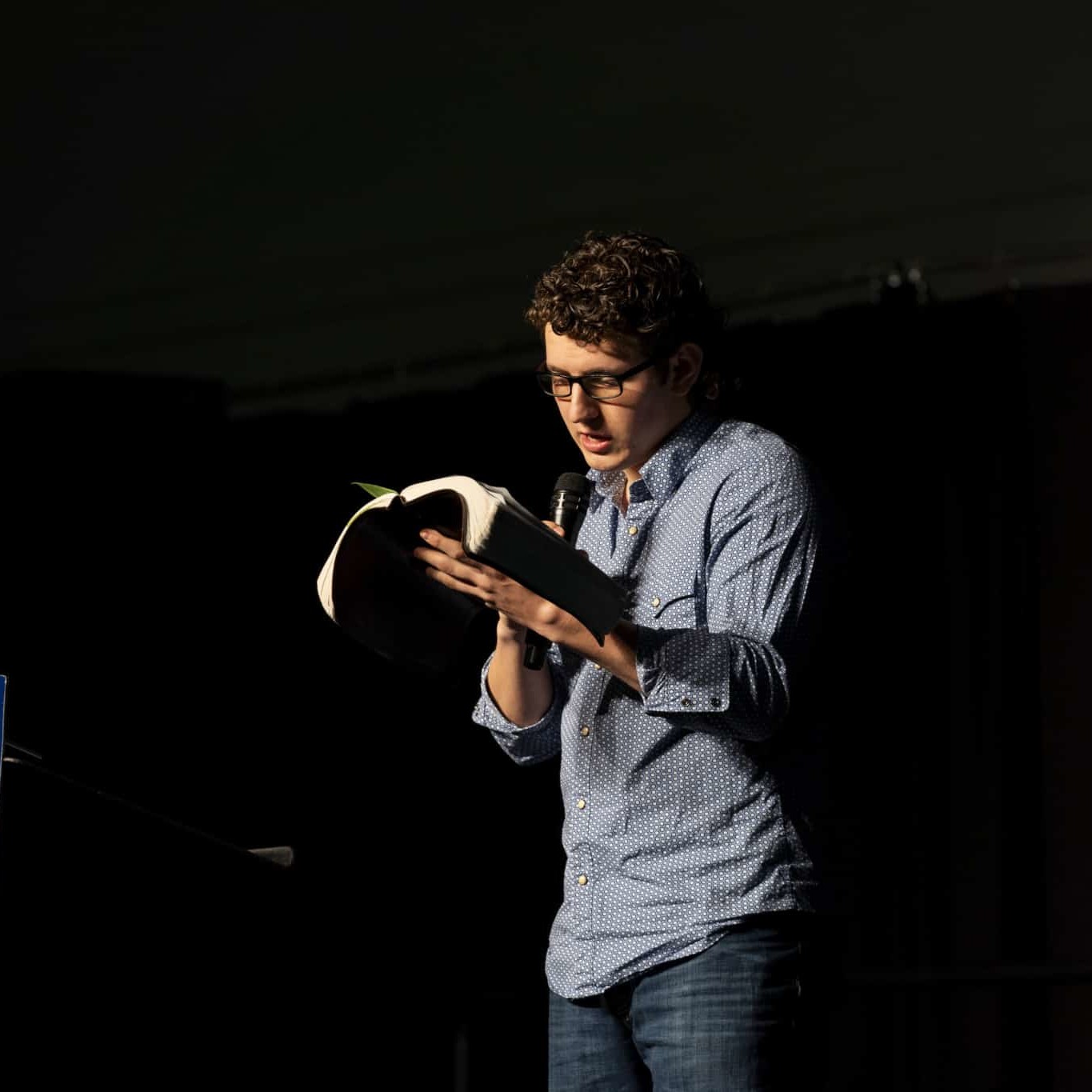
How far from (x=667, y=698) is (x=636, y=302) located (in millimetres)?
465

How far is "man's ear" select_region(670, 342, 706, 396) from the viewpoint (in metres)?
1.75

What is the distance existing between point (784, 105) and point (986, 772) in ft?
5.75

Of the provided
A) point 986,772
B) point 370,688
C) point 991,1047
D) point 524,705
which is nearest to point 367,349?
point 370,688

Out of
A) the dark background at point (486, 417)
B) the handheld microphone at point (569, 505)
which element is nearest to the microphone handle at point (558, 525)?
the handheld microphone at point (569, 505)

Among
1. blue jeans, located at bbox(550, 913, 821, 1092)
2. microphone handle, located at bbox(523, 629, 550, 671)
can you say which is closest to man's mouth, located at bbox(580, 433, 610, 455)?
microphone handle, located at bbox(523, 629, 550, 671)

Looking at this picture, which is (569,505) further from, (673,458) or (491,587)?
(491,587)

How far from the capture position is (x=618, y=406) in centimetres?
173

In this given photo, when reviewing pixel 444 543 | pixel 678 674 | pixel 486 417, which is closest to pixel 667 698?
pixel 678 674

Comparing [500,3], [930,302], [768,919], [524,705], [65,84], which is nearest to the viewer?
[768,919]

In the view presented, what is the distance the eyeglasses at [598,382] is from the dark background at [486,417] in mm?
1383

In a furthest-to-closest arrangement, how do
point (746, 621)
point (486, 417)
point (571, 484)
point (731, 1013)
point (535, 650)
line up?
point (486, 417), point (571, 484), point (535, 650), point (746, 621), point (731, 1013)

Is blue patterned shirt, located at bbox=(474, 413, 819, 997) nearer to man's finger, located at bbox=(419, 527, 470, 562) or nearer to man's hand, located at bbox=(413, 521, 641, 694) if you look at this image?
man's hand, located at bbox=(413, 521, 641, 694)

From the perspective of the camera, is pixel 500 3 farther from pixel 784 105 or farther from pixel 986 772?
pixel 986 772

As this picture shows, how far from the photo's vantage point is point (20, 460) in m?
4.01
